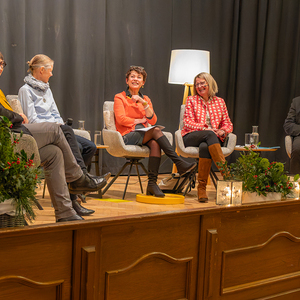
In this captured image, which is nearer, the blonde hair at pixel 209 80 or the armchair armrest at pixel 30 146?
the armchair armrest at pixel 30 146

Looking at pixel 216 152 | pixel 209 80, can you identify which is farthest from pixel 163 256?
pixel 209 80

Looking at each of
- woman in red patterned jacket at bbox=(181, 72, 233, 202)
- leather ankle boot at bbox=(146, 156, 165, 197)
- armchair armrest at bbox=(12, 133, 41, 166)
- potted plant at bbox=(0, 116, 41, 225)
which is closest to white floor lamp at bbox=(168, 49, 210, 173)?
woman in red patterned jacket at bbox=(181, 72, 233, 202)

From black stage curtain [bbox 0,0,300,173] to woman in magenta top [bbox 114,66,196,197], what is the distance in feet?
3.76

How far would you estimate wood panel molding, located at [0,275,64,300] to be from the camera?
1058 millimetres

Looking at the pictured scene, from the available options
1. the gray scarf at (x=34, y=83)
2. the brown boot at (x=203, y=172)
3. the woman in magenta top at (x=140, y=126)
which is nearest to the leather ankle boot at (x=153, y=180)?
the woman in magenta top at (x=140, y=126)

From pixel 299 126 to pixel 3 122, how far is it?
3435 millimetres

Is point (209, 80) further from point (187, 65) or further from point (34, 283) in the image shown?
point (34, 283)

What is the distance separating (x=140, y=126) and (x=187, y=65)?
109 cm

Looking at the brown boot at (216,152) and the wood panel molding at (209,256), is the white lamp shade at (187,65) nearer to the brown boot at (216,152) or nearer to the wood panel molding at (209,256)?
the brown boot at (216,152)

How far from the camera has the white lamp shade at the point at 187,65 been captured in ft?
14.5

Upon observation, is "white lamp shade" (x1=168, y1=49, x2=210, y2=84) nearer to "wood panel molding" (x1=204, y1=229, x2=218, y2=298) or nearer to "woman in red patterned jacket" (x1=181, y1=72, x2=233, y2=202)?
"woman in red patterned jacket" (x1=181, y1=72, x2=233, y2=202)

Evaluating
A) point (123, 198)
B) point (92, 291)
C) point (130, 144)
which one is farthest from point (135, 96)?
point (92, 291)

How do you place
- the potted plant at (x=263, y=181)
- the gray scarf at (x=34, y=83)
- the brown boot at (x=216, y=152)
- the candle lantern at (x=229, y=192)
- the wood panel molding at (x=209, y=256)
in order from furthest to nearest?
the brown boot at (x=216, y=152), the gray scarf at (x=34, y=83), the potted plant at (x=263, y=181), the candle lantern at (x=229, y=192), the wood panel molding at (x=209, y=256)

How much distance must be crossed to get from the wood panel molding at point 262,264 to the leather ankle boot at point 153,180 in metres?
1.62
